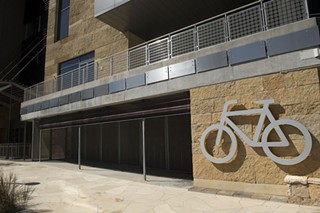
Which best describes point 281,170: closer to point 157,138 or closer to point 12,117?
point 157,138

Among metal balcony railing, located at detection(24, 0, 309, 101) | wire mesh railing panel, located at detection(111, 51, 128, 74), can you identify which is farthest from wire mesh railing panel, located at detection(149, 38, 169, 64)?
wire mesh railing panel, located at detection(111, 51, 128, 74)

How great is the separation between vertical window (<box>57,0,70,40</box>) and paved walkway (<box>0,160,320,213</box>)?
51.0ft

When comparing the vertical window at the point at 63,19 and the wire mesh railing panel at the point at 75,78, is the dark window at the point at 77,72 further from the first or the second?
the vertical window at the point at 63,19

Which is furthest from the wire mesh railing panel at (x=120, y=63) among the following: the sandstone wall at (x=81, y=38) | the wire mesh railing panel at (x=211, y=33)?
the wire mesh railing panel at (x=211, y=33)

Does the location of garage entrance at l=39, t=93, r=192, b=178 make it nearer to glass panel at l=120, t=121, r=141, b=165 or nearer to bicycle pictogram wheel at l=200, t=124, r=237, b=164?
glass panel at l=120, t=121, r=141, b=165

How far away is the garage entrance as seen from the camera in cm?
1225

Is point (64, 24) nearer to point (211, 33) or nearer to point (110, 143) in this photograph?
point (110, 143)

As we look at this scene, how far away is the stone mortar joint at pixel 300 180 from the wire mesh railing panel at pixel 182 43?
6240 millimetres

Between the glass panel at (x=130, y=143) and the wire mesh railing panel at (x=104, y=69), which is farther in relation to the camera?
the glass panel at (x=130, y=143)

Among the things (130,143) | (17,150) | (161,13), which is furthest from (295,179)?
(17,150)

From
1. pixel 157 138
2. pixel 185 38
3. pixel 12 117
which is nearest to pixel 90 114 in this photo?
pixel 157 138

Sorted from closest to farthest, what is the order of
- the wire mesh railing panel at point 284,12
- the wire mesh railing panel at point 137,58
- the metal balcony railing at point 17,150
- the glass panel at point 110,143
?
the wire mesh railing panel at point 284,12 → the wire mesh railing panel at point 137,58 → the glass panel at point 110,143 → the metal balcony railing at point 17,150

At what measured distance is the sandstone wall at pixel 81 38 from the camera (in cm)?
1827

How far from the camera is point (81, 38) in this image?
2083 cm
